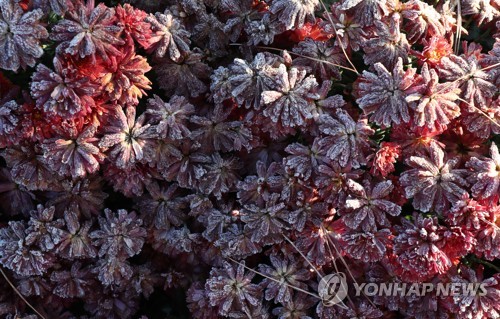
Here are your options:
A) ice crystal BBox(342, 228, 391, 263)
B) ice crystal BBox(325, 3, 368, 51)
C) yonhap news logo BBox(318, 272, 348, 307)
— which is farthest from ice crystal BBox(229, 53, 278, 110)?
yonhap news logo BBox(318, 272, 348, 307)

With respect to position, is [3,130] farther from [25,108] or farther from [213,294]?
[213,294]

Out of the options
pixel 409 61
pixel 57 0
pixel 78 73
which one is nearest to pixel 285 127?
pixel 409 61

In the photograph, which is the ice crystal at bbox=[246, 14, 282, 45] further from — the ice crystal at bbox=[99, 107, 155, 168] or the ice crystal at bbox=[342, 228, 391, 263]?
the ice crystal at bbox=[342, 228, 391, 263]

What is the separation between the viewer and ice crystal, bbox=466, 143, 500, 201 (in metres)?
1.48

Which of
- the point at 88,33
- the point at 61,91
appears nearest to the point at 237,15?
the point at 88,33

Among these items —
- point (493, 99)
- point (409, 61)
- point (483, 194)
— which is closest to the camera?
point (483, 194)

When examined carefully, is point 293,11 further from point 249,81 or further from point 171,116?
point 171,116

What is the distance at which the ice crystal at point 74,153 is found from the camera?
153 centimetres

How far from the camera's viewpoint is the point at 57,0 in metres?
1.52

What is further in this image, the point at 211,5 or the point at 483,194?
the point at 211,5

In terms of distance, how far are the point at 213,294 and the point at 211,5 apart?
826 mm

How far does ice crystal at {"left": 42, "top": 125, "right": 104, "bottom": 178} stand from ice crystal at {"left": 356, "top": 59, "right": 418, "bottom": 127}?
692mm

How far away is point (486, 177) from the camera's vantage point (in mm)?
1479

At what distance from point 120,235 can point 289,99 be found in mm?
603
